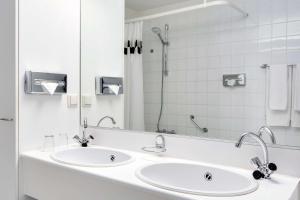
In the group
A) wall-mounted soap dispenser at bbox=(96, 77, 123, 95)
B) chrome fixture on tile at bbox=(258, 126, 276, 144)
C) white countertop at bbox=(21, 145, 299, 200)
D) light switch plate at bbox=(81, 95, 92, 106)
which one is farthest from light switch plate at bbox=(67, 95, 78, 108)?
chrome fixture on tile at bbox=(258, 126, 276, 144)

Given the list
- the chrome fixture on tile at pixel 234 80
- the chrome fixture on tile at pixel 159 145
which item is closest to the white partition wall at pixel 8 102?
the chrome fixture on tile at pixel 159 145

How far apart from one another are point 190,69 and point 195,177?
71 cm

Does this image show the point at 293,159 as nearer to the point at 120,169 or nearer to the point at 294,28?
the point at 294,28

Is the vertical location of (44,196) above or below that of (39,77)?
below

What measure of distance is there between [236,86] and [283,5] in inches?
19.7

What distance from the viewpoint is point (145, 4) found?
192cm

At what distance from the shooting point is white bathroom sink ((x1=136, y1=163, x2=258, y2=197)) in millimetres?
1296

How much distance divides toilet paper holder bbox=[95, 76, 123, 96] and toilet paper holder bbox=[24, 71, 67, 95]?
0.96 feet

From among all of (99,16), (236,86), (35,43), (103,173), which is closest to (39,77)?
(35,43)

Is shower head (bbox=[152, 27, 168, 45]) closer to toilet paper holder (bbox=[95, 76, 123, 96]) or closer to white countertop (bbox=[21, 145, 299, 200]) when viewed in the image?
toilet paper holder (bbox=[95, 76, 123, 96])

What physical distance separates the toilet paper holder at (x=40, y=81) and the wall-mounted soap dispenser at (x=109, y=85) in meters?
0.29

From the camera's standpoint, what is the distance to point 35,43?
1.85 meters

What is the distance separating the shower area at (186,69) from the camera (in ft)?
5.40

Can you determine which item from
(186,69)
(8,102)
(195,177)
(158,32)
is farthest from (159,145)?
(8,102)
